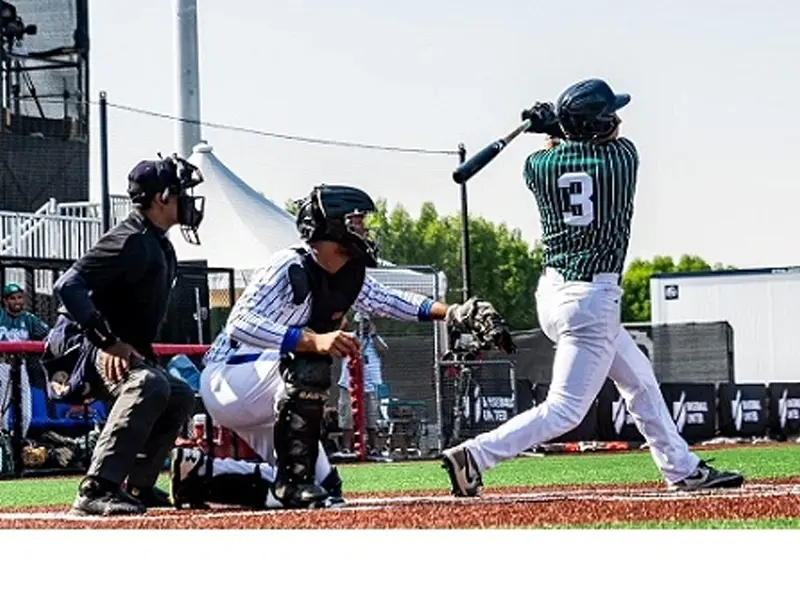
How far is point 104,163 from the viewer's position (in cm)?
2483

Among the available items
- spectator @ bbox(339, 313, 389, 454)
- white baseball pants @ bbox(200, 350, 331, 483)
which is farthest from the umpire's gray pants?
spectator @ bbox(339, 313, 389, 454)

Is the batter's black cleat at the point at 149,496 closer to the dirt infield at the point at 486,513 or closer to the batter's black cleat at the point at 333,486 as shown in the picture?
the dirt infield at the point at 486,513

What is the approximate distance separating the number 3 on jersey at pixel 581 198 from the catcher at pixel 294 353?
1.93 ft

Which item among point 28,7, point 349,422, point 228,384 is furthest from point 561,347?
point 28,7

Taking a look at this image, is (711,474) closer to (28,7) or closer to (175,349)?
(175,349)

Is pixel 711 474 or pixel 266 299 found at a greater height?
pixel 266 299

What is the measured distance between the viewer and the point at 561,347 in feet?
30.8

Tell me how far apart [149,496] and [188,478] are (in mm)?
408

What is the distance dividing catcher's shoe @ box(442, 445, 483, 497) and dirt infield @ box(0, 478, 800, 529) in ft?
0.35

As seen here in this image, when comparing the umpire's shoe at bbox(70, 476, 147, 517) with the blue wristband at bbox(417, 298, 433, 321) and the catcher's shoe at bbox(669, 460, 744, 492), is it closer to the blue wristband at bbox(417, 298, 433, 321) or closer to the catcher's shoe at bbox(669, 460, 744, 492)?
the blue wristband at bbox(417, 298, 433, 321)

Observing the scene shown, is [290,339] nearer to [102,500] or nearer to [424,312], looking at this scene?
[424,312]

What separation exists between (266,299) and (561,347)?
1422 millimetres

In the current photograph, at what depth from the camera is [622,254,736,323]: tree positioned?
119 m
